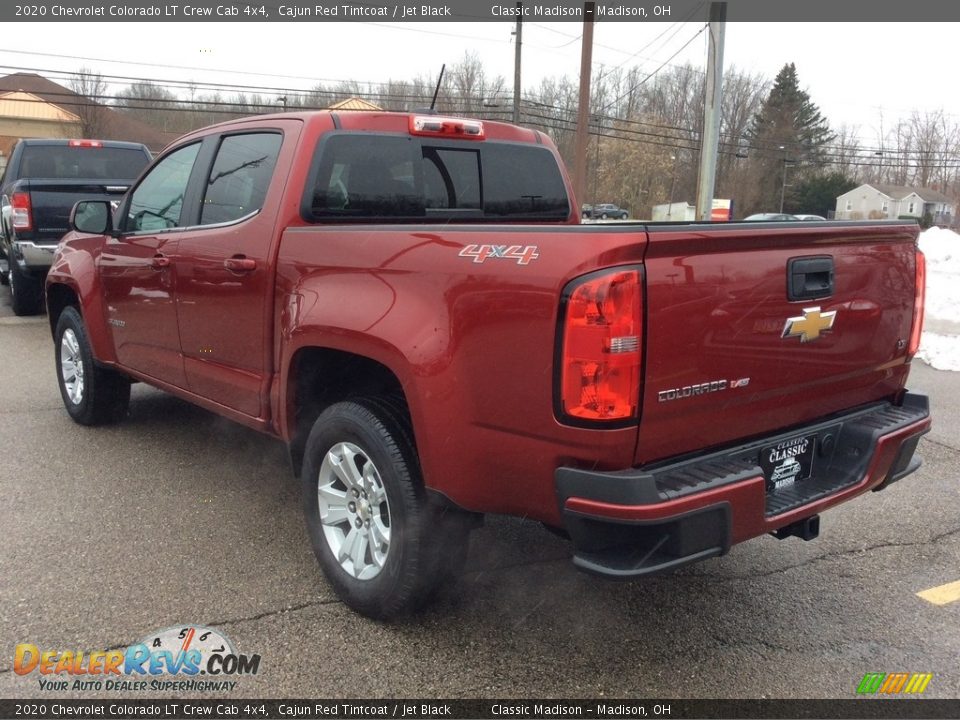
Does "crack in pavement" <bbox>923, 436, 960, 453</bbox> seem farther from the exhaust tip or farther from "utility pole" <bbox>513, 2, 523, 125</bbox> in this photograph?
"utility pole" <bbox>513, 2, 523, 125</bbox>

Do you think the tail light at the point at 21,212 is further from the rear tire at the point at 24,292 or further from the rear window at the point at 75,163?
Result: the rear window at the point at 75,163

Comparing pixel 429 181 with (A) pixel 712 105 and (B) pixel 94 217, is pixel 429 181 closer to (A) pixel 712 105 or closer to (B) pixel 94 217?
→ (B) pixel 94 217

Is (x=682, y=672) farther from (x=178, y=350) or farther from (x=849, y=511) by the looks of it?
(x=178, y=350)

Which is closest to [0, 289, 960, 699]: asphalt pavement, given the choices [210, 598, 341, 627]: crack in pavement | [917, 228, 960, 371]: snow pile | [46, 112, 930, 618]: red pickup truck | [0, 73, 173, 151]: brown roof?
[210, 598, 341, 627]: crack in pavement

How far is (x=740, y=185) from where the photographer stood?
6128 cm

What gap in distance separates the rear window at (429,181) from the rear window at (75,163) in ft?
25.7

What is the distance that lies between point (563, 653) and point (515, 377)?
1152 millimetres

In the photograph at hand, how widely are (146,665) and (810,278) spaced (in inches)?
104

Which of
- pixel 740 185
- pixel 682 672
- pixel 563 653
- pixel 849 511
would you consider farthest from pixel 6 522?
pixel 740 185

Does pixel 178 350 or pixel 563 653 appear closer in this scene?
pixel 563 653

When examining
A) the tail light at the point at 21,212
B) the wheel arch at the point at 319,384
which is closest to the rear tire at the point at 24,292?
the tail light at the point at 21,212

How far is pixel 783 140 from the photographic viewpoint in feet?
218

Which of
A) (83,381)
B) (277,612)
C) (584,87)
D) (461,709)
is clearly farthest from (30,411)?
(584,87)

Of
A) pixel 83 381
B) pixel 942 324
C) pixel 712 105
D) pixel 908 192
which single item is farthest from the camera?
pixel 908 192
